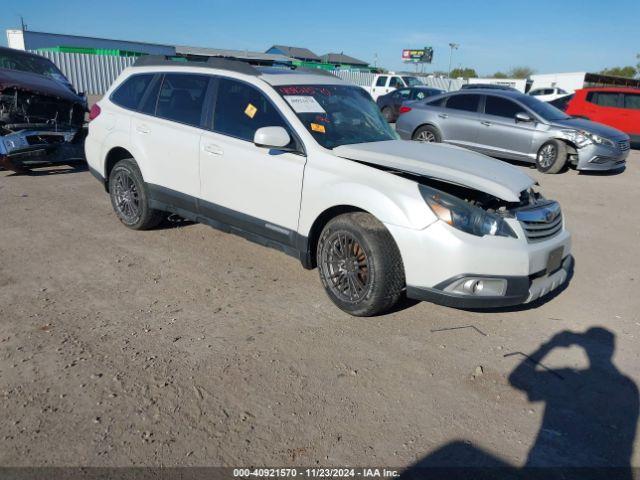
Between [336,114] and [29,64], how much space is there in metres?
7.55

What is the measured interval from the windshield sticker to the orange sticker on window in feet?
1.05

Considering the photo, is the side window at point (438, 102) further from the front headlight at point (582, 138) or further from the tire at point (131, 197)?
the tire at point (131, 197)

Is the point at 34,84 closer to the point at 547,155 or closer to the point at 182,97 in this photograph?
the point at 182,97

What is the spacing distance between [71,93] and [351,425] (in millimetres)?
8190

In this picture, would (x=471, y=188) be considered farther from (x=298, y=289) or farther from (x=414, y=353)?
(x=298, y=289)

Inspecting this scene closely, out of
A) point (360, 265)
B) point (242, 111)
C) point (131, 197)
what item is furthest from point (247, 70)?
point (360, 265)

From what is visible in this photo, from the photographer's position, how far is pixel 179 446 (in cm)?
254

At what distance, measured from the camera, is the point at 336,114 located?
4.60m

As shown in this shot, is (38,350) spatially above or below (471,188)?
below

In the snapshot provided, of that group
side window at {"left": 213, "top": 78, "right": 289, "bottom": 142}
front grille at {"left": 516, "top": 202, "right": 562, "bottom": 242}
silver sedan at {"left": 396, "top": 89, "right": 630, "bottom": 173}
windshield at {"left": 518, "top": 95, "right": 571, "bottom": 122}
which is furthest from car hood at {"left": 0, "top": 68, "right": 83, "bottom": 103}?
windshield at {"left": 518, "top": 95, "right": 571, "bottom": 122}

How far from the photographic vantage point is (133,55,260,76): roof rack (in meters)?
4.67

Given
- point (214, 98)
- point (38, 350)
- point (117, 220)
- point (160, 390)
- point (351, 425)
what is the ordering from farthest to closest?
point (117, 220) < point (214, 98) < point (38, 350) < point (160, 390) < point (351, 425)

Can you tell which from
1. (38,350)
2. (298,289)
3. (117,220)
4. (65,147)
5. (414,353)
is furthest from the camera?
(65,147)

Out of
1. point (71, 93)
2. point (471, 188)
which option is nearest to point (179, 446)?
point (471, 188)
